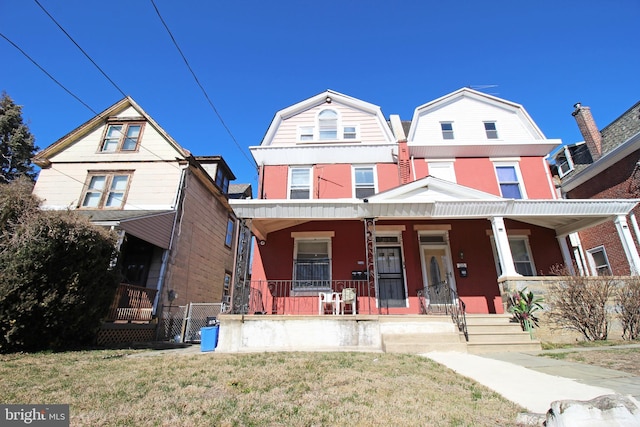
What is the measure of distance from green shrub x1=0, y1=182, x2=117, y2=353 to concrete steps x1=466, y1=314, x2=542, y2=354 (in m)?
9.79

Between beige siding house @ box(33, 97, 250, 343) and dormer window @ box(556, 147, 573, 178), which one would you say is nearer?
beige siding house @ box(33, 97, 250, 343)

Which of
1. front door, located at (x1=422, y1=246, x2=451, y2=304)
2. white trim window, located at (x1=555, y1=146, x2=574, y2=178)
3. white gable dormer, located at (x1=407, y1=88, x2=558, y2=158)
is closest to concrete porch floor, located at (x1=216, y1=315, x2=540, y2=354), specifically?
front door, located at (x1=422, y1=246, x2=451, y2=304)

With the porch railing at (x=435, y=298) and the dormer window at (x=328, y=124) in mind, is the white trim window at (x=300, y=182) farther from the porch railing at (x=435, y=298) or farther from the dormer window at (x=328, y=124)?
the porch railing at (x=435, y=298)

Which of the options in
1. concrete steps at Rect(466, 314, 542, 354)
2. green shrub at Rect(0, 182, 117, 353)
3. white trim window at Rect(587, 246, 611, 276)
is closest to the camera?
green shrub at Rect(0, 182, 117, 353)

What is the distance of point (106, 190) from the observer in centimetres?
1401

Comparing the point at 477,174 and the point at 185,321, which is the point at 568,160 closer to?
the point at 477,174

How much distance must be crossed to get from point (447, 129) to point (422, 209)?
546 centimetres

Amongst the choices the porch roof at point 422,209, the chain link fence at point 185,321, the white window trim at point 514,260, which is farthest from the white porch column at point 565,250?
the chain link fence at point 185,321

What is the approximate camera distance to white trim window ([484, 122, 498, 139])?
1297 centimetres

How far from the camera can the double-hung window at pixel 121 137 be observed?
1492cm

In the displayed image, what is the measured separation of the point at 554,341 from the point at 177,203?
1405cm

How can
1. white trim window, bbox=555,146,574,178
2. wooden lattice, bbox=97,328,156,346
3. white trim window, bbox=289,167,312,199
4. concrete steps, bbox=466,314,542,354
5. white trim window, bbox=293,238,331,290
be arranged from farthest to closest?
white trim window, bbox=555,146,574,178 < white trim window, bbox=289,167,312,199 < white trim window, bbox=293,238,331,290 < wooden lattice, bbox=97,328,156,346 < concrete steps, bbox=466,314,542,354

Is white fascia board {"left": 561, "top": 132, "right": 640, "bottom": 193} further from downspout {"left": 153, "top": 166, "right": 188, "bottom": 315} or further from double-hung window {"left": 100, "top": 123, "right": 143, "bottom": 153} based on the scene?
double-hung window {"left": 100, "top": 123, "right": 143, "bottom": 153}

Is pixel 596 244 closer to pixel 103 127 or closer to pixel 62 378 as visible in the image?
pixel 62 378
